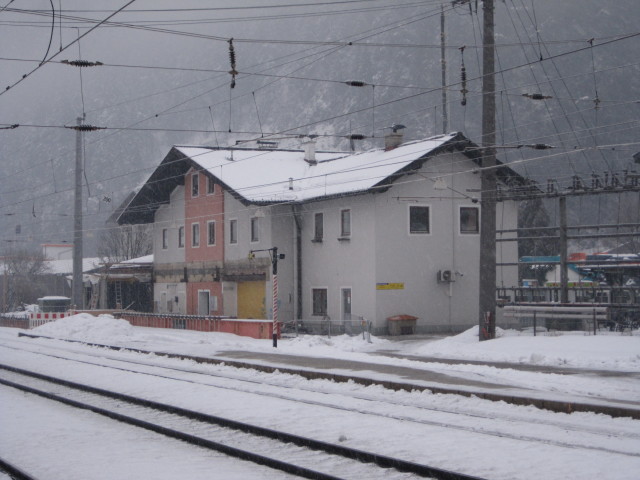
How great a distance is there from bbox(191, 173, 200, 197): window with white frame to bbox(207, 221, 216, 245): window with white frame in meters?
2.23

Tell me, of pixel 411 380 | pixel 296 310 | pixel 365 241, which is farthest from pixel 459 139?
pixel 411 380

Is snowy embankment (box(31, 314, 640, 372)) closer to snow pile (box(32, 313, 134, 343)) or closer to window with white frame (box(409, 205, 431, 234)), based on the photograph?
snow pile (box(32, 313, 134, 343))

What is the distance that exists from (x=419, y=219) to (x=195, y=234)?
1679 centimetres

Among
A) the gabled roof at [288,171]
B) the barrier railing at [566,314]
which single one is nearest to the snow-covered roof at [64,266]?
the gabled roof at [288,171]

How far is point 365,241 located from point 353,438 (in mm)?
24480

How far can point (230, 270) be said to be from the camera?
4512 cm

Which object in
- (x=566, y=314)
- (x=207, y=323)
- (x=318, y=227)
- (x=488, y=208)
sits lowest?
Result: (x=207, y=323)

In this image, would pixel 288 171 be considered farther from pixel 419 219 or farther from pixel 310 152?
pixel 419 219

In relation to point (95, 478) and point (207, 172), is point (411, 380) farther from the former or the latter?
point (207, 172)

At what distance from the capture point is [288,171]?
45.6m

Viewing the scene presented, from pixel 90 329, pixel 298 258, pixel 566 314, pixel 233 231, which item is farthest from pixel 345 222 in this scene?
pixel 566 314

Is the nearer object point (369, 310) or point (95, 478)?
point (95, 478)

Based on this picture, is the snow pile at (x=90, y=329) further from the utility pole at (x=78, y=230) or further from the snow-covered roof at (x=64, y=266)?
the snow-covered roof at (x=64, y=266)

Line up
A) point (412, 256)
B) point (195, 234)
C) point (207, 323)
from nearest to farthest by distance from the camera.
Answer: point (412, 256) < point (207, 323) < point (195, 234)
